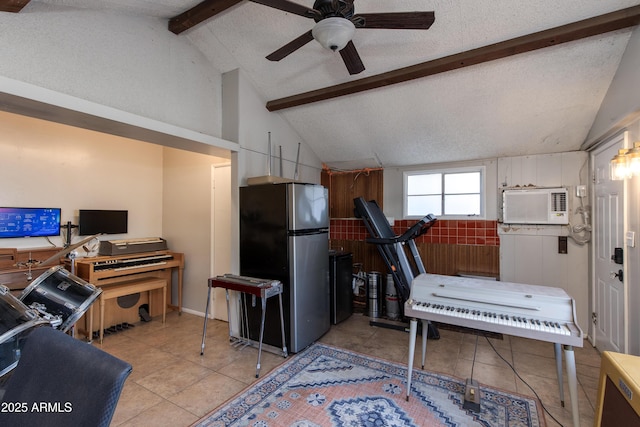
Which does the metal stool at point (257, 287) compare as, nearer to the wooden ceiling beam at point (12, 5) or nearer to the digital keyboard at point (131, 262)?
the digital keyboard at point (131, 262)

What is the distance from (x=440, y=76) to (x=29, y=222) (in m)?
4.71

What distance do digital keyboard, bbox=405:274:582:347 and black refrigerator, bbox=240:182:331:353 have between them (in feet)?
3.86

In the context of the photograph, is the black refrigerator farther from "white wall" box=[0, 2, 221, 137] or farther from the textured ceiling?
the textured ceiling

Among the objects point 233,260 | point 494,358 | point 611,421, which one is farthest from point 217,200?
point 611,421

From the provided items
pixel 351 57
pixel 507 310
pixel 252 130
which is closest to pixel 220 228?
pixel 252 130

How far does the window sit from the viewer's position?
3957mm

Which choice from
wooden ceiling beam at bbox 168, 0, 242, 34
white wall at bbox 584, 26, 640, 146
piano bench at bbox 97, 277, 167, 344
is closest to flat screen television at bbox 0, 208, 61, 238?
piano bench at bbox 97, 277, 167, 344

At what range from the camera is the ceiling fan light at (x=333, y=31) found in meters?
1.60

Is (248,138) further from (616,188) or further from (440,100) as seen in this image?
(616,188)

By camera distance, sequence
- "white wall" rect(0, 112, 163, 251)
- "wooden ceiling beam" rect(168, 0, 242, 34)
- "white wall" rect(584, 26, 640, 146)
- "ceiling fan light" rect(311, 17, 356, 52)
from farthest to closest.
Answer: "white wall" rect(0, 112, 163, 251), "wooden ceiling beam" rect(168, 0, 242, 34), "white wall" rect(584, 26, 640, 146), "ceiling fan light" rect(311, 17, 356, 52)

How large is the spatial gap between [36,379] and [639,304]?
3.56 meters

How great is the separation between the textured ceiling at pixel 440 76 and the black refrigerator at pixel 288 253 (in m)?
1.21

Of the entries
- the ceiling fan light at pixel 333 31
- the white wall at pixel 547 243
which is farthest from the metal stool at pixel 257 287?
the white wall at pixel 547 243

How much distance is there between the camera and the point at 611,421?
1360mm
